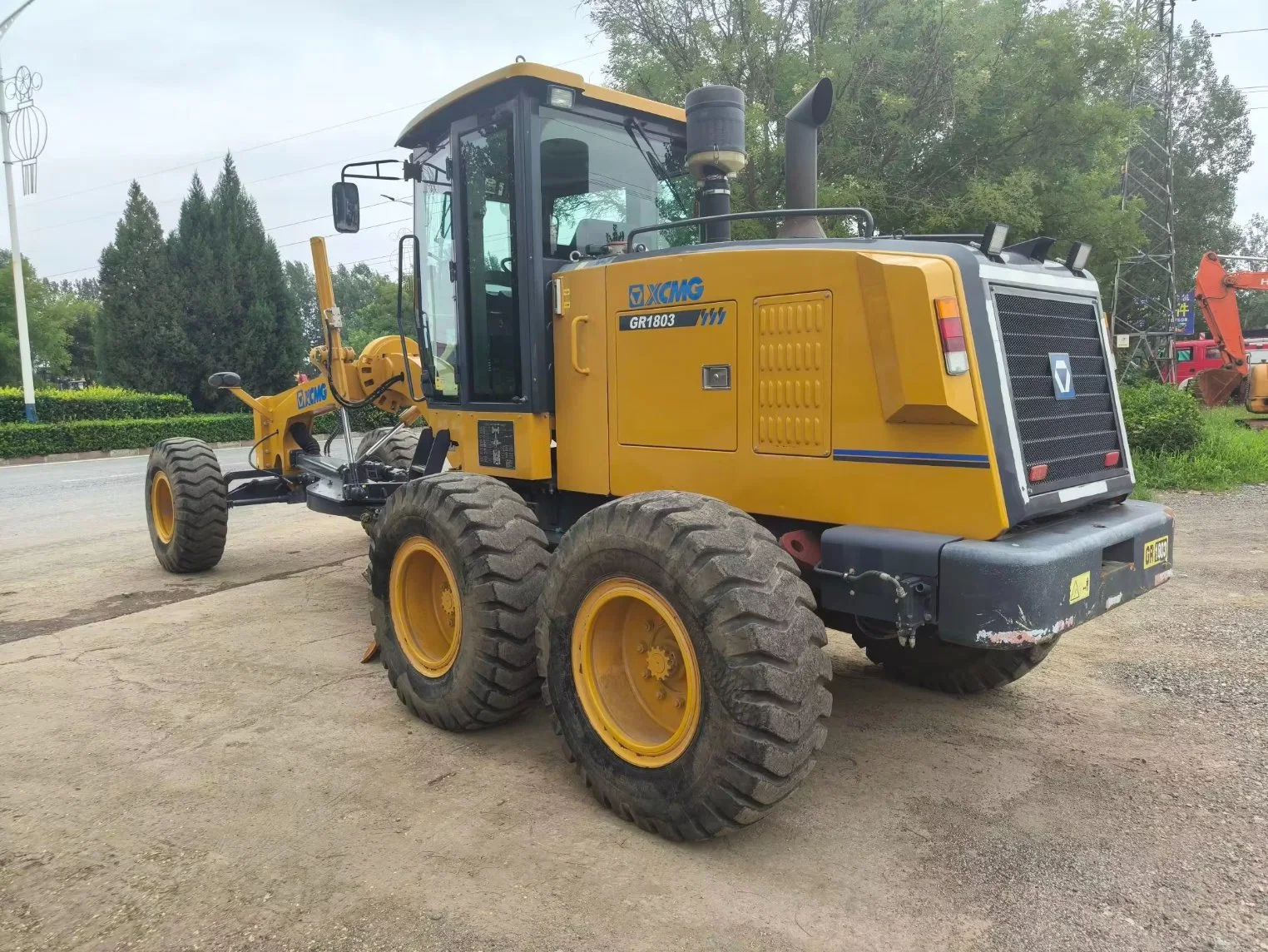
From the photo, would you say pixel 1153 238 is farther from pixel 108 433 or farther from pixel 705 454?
pixel 705 454

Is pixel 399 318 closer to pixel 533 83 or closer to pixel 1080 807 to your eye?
pixel 533 83

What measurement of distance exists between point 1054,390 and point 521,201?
2.52 m

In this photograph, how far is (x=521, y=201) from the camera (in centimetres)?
436

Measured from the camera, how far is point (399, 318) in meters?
5.50

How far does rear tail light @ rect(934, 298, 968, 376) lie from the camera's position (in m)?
3.01

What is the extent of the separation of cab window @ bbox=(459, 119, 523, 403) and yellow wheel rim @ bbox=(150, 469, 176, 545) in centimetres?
418

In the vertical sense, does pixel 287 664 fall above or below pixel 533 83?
below

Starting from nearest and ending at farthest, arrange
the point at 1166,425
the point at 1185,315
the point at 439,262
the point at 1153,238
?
the point at 439,262 → the point at 1166,425 → the point at 1185,315 → the point at 1153,238

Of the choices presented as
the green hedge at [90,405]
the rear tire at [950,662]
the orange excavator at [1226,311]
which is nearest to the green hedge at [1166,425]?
the orange excavator at [1226,311]

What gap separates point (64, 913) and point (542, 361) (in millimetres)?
2816

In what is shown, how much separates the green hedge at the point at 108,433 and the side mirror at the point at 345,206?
17396 mm

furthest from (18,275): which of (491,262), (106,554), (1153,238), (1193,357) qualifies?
(1153,238)

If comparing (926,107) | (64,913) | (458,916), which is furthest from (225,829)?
(926,107)

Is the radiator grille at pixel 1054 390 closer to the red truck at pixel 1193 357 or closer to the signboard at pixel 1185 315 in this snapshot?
the red truck at pixel 1193 357
